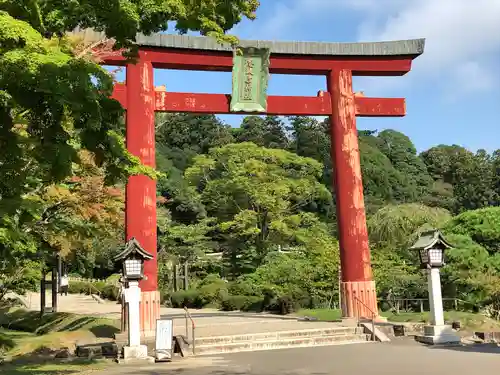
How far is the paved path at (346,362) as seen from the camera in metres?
8.81

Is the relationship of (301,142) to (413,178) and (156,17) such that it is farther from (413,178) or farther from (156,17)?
(156,17)

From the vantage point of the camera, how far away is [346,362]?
32.4 ft

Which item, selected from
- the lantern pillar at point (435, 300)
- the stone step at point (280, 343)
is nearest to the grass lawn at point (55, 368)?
the stone step at point (280, 343)

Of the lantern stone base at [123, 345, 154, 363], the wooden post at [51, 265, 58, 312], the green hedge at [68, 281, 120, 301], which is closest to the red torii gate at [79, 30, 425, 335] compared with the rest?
the lantern stone base at [123, 345, 154, 363]

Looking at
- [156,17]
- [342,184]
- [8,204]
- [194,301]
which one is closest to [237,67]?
[342,184]

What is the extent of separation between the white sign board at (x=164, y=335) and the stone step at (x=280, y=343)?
96 cm

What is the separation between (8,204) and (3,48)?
2.36 m

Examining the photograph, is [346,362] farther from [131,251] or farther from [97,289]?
[97,289]

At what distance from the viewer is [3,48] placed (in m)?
5.27

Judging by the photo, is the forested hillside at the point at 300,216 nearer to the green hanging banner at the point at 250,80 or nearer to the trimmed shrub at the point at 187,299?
the trimmed shrub at the point at 187,299

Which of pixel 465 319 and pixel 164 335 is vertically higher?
pixel 164 335

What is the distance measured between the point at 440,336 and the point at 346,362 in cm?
392

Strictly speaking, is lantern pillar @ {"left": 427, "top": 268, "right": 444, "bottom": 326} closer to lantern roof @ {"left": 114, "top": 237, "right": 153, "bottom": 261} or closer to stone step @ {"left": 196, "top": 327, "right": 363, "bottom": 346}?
stone step @ {"left": 196, "top": 327, "right": 363, "bottom": 346}

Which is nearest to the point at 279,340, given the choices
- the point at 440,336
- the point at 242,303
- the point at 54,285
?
the point at 440,336
